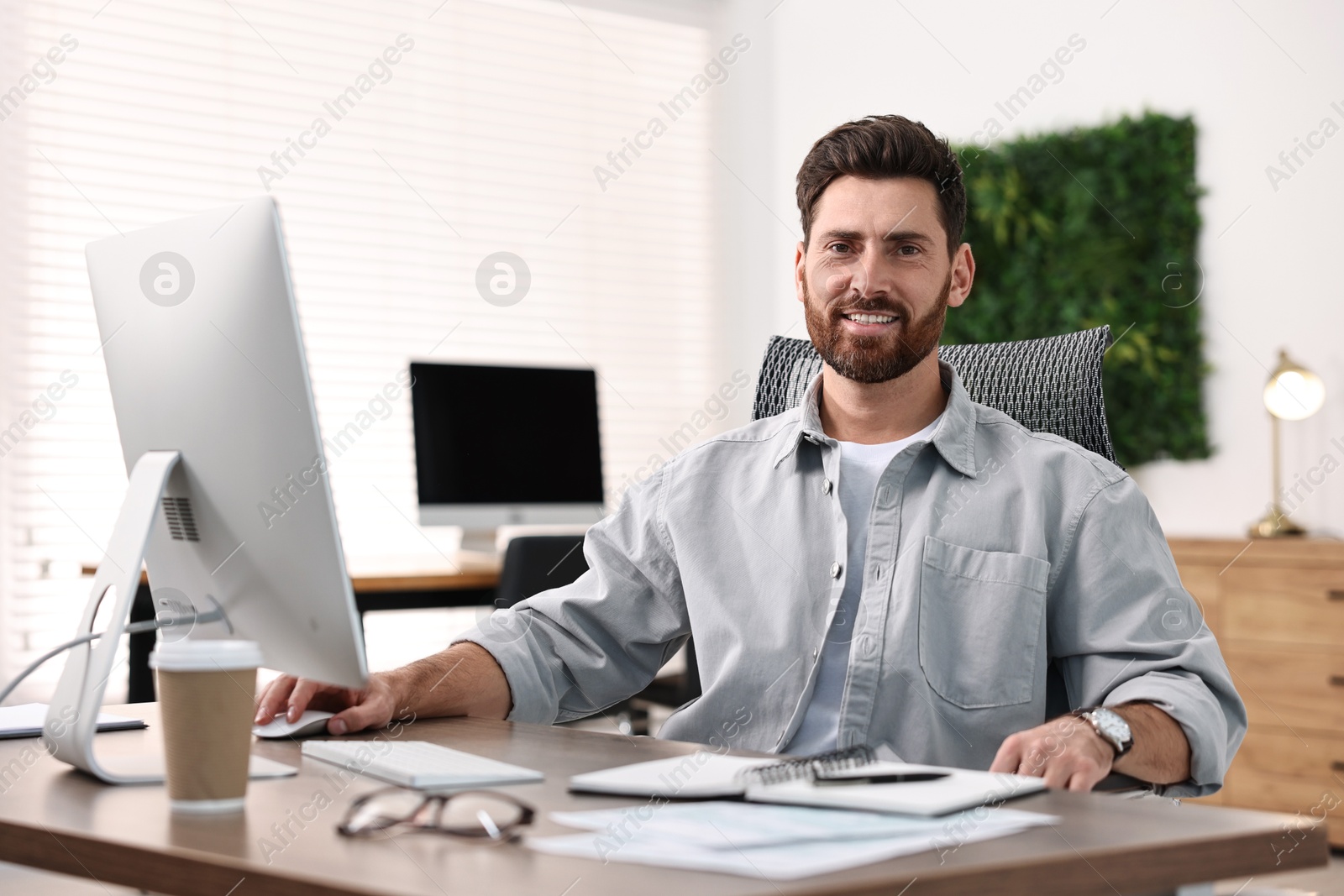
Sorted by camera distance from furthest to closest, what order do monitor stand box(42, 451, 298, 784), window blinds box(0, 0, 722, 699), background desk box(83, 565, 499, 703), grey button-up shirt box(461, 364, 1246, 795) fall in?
1. window blinds box(0, 0, 722, 699)
2. background desk box(83, 565, 499, 703)
3. grey button-up shirt box(461, 364, 1246, 795)
4. monitor stand box(42, 451, 298, 784)

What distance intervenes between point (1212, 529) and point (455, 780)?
3403 millimetres

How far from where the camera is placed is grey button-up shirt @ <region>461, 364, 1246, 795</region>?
142 cm

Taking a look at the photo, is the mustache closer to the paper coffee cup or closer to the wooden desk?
the wooden desk

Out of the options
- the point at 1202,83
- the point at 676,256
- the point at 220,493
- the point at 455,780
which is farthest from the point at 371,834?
the point at 676,256

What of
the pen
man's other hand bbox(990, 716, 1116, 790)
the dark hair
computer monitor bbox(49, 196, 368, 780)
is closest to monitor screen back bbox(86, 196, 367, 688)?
computer monitor bbox(49, 196, 368, 780)

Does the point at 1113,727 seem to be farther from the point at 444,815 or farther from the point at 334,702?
the point at 334,702

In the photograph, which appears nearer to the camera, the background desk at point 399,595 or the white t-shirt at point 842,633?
the white t-shirt at point 842,633

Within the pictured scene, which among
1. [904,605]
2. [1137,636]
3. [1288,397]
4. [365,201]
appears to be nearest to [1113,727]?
[1137,636]

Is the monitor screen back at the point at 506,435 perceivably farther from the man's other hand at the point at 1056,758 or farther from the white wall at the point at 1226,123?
the man's other hand at the point at 1056,758

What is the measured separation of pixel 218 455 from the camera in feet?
3.45

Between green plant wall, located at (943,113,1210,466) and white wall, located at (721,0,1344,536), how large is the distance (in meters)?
0.05

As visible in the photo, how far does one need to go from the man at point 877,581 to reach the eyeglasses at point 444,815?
0.40m

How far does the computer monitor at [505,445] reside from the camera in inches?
136

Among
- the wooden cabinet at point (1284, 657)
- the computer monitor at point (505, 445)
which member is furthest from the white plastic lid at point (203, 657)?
the wooden cabinet at point (1284, 657)
